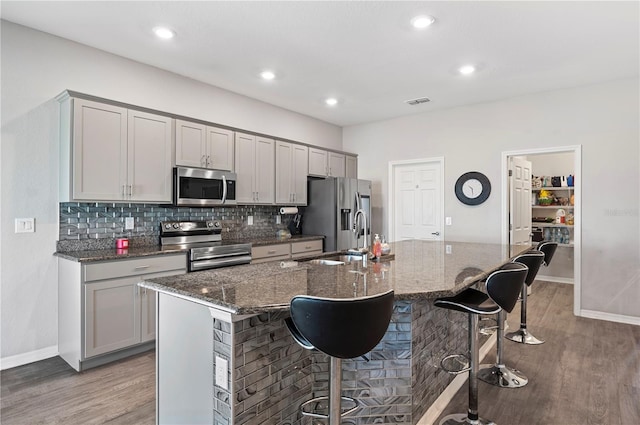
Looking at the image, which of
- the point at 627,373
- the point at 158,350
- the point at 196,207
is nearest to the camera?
the point at 158,350

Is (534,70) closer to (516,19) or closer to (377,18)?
(516,19)

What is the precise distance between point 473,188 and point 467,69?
5.89 ft

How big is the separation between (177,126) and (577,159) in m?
4.54

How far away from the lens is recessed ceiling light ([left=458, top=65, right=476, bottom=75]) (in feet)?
12.2

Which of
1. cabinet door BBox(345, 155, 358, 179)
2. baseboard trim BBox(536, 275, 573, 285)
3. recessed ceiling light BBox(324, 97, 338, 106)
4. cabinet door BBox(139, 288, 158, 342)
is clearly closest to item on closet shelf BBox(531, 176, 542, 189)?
baseboard trim BBox(536, 275, 573, 285)

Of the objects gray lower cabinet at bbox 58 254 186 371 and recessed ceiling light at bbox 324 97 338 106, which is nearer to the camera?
gray lower cabinet at bbox 58 254 186 371

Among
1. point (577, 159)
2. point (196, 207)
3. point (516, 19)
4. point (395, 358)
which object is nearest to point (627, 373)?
point (395, 358)

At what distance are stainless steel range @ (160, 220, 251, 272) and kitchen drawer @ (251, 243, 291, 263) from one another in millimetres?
148

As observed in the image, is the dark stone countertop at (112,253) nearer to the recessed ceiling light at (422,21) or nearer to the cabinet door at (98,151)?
the cabinet door at (98,151)

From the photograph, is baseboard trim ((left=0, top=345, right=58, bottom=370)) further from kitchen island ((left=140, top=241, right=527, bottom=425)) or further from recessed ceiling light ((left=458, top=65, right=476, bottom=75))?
recessed ceiling light ((left=458, top=65, right=476, bottom=75))

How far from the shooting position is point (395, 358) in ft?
6.40

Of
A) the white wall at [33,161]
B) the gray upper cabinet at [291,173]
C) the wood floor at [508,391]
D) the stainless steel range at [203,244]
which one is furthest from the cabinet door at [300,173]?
the wood floor at [508,391]

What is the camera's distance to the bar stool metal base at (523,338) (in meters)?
3.38

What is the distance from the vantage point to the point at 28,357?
2.99 m
